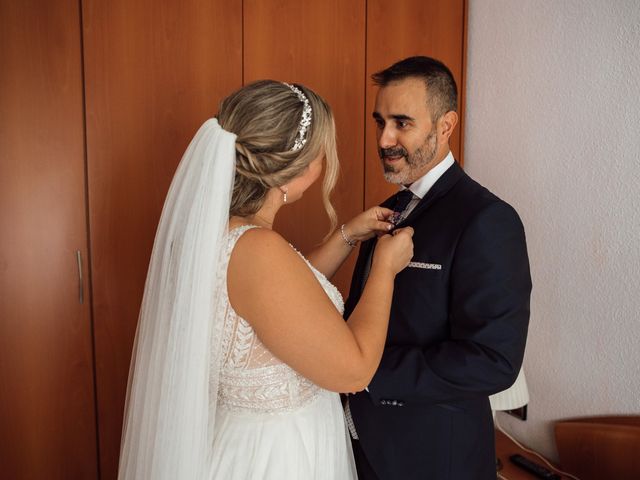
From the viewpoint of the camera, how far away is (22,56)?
194 cm

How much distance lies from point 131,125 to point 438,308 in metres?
1.40

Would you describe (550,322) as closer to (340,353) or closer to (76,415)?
(340,353)

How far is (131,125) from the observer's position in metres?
2.12

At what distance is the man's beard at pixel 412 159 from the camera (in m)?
1.66

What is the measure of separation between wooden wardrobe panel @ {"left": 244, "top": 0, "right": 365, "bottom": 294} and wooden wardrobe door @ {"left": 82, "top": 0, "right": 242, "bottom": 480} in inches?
5.6

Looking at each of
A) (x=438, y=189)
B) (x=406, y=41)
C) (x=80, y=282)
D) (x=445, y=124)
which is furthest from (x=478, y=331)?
(x=406, y=41)

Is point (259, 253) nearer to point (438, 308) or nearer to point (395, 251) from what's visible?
point (395, 251)

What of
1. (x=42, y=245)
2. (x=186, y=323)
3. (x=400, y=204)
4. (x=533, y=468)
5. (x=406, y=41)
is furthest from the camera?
(x=406, y=41)

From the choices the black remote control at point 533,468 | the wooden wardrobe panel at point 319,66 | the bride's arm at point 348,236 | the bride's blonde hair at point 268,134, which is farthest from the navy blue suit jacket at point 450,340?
the wooden wardrobe panel at point 319,66

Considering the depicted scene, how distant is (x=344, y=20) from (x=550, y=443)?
2058 mm

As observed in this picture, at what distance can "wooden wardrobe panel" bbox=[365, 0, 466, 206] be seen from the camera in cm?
256

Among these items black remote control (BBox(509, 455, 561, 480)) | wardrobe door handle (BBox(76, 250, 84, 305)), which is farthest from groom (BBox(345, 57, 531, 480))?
wardrobe door handle (BBox(76, 250, 84, 305))

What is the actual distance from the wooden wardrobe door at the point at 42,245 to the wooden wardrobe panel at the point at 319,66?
744 millimetres

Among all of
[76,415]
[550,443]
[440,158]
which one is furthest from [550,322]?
[76,415]
